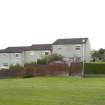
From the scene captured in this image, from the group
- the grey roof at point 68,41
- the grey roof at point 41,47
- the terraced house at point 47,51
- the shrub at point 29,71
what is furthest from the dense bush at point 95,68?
the grey roof at point 41,47

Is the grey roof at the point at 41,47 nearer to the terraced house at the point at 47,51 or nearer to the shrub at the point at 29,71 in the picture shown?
the terraced house at the point at 47,51

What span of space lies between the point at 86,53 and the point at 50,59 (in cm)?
1221

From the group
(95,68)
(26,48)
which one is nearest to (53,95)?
(95,68)

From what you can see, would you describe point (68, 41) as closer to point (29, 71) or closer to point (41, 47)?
point (41, 47)

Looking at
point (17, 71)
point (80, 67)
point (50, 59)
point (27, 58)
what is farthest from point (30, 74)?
point (27, 58)

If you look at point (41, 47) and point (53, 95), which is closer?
point (53, 95)

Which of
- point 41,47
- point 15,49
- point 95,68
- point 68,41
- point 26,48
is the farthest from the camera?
point 15,49

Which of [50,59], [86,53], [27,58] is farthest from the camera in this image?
[27,58]

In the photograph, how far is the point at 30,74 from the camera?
213ft

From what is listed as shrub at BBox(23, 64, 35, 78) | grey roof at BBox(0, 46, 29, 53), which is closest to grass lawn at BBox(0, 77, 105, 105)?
shrub at BBox(23, 64, 35, 78)

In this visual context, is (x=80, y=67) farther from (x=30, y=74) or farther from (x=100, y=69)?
(x=30, y=74)

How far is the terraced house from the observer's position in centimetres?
9838

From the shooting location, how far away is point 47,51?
105 metres

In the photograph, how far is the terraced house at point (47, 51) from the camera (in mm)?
98375
